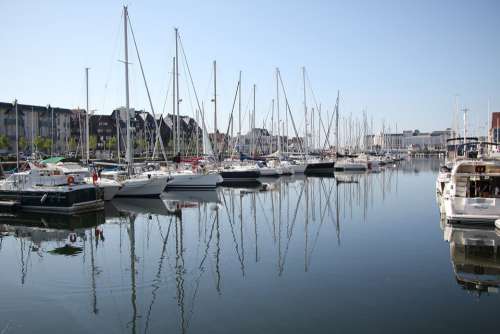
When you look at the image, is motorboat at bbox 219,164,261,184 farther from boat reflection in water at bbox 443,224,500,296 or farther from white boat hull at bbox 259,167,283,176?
boat reflection in water at bbox 443,224,500,296

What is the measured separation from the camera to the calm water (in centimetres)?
1138

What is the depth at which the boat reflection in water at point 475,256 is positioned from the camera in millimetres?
14156

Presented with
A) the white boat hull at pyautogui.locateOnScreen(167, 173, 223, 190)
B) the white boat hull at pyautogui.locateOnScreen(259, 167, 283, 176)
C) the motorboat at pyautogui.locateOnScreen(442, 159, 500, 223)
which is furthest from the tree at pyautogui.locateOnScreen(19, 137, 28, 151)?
the motorboat at pyautogui.locateOnScreen(442, 159, 500, 223)

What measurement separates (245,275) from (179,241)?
649 centimetres

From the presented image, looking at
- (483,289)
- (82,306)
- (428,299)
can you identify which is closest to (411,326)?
(428,299)

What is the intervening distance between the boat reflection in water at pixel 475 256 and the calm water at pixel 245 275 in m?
0.05

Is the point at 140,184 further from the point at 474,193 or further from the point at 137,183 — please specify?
the point at 474,193

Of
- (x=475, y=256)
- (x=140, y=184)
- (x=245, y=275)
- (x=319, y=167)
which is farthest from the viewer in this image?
(x=319, y=167)

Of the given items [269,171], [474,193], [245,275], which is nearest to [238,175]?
[269,171]

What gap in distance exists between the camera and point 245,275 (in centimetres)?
1541

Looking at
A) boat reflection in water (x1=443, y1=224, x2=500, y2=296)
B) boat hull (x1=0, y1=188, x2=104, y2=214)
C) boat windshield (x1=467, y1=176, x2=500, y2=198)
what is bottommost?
boat reflection in water (x1=443, y1=224, x2=500, y2=296)

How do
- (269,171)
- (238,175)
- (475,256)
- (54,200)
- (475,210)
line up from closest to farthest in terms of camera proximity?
1. (475,256)
2. (475,210)
3. (54,200)
4. (238,175)
5. (269,171)

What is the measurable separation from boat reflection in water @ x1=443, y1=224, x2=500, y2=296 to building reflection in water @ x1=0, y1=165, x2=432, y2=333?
0.25 metres

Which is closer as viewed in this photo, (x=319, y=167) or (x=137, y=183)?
(x=137, y=183)
